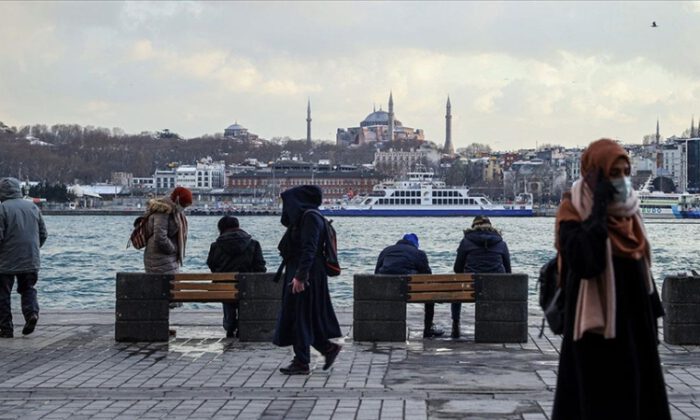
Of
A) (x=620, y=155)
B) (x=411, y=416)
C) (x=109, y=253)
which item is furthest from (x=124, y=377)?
(x=109, y=253)

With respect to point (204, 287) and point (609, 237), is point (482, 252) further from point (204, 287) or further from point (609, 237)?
point (609, 237)

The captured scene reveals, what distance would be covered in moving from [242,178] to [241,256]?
16244cm

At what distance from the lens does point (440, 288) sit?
32.7 ft

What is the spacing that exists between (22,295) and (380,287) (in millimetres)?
3102

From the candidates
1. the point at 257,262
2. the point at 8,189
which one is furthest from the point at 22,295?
the point at 257,262

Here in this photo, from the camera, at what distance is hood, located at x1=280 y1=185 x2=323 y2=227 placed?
8.23 meters

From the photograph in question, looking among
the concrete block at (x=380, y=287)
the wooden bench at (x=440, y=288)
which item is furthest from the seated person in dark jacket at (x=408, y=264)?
the concrete block at (x=380, y=287)

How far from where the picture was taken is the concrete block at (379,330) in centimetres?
982

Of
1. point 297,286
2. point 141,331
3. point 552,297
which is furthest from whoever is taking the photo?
point 141,331

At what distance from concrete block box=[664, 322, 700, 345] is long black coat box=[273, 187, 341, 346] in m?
2.92

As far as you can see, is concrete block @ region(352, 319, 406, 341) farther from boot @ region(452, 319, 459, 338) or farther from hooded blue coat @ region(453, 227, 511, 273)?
hooded blue coat @ region(453, 227, 511, 273)

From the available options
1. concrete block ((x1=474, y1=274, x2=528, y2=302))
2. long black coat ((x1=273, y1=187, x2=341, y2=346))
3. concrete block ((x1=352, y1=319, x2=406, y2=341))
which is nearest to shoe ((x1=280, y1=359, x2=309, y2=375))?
long black coat ((x1=273, y1=187, x2=341, y2=346))

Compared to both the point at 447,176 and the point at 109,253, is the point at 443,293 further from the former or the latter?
the point at 447,176

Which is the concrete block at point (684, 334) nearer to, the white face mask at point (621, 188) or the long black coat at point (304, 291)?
the long black coat at point (304, 291)
